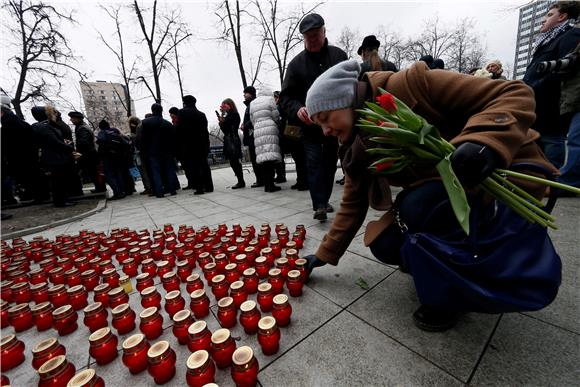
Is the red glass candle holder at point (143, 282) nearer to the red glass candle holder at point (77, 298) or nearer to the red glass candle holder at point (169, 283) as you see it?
the red glass candle holder at point (169, 283)

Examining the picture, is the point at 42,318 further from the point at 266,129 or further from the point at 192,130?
the point at 192,130

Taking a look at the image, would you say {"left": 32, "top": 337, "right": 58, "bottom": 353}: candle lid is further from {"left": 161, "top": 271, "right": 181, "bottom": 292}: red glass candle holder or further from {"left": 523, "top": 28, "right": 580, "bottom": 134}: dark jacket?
{"left": 523, "top": 28, "right": 580, "bottom": 134}: dark jacket

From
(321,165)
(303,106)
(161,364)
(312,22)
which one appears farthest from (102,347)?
(312,22)

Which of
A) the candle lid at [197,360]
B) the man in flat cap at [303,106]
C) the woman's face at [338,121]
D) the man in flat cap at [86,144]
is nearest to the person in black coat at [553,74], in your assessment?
the man in flat cap at [303,106]

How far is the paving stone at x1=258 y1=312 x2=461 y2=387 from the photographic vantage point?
42.4 inches

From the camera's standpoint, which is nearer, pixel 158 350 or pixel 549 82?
pixel 158 350

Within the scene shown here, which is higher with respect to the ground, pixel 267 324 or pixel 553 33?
pixel 553 33

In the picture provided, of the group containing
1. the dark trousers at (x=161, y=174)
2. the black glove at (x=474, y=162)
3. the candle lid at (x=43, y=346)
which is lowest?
the candle lid at (x=43, y=346)

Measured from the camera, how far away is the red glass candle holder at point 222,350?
1.17m

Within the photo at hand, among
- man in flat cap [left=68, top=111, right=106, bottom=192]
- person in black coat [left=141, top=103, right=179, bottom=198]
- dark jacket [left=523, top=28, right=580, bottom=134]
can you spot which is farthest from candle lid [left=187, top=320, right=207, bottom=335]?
man in flat cap [left=68, top=111, right=106, bottom=192]

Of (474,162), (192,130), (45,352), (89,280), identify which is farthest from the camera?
(192,130)

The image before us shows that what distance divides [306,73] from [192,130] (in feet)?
13.1

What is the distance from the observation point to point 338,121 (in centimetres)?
148

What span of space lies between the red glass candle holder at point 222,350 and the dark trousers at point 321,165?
2.35 m
